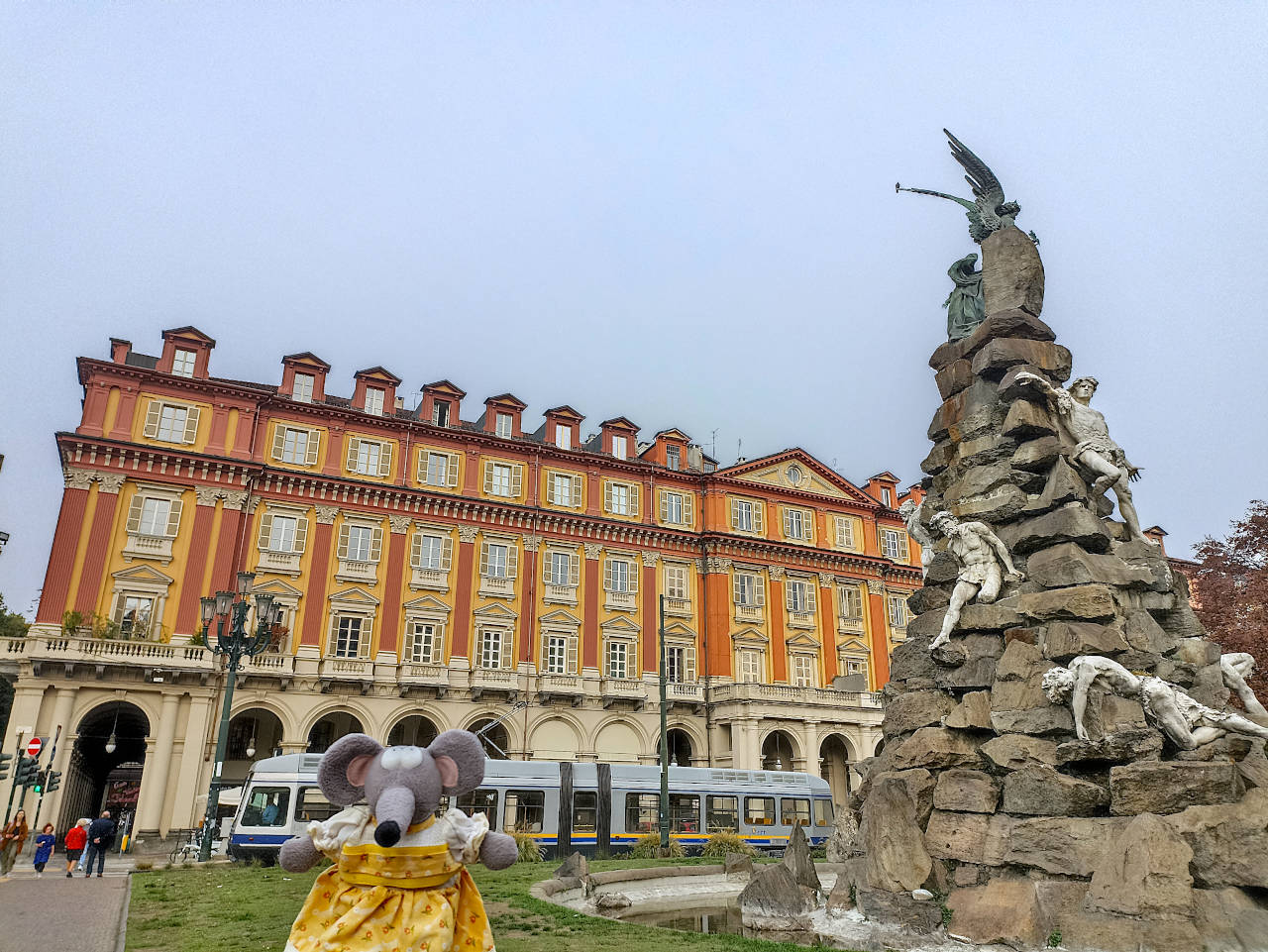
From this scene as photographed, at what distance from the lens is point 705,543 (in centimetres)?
3966

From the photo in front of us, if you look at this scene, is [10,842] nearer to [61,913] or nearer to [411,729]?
[61,913]

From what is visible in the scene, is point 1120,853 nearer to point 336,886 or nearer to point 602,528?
point 336,886

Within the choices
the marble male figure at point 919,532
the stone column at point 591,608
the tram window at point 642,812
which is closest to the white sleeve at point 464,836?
the marble male figure at point 919,532

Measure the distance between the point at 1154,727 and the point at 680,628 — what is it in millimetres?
29818

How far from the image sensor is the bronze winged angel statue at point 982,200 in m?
13.4

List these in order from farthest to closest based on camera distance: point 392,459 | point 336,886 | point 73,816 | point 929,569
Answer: point 392,459 → point 73,816 → point 929,569 → point 336,886

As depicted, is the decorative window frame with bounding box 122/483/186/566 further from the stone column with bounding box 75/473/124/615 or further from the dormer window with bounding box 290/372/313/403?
the dormer window with bounding box 290/372/313/403

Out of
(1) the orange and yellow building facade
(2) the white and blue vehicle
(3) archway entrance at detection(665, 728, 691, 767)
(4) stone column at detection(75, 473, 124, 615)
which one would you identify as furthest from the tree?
(4) stone column at detection(75, 473, 124, 615)

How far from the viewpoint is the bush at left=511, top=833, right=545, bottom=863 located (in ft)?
68.5

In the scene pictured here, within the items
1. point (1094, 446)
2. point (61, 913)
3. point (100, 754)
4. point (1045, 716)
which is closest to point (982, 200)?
point (1094, 446)

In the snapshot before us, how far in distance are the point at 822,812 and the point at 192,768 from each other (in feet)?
64.7

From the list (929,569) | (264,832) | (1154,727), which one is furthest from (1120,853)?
(264,832)

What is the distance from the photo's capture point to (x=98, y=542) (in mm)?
29203

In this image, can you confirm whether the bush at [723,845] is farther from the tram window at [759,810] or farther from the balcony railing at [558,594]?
the balcony railing at [558,594]
